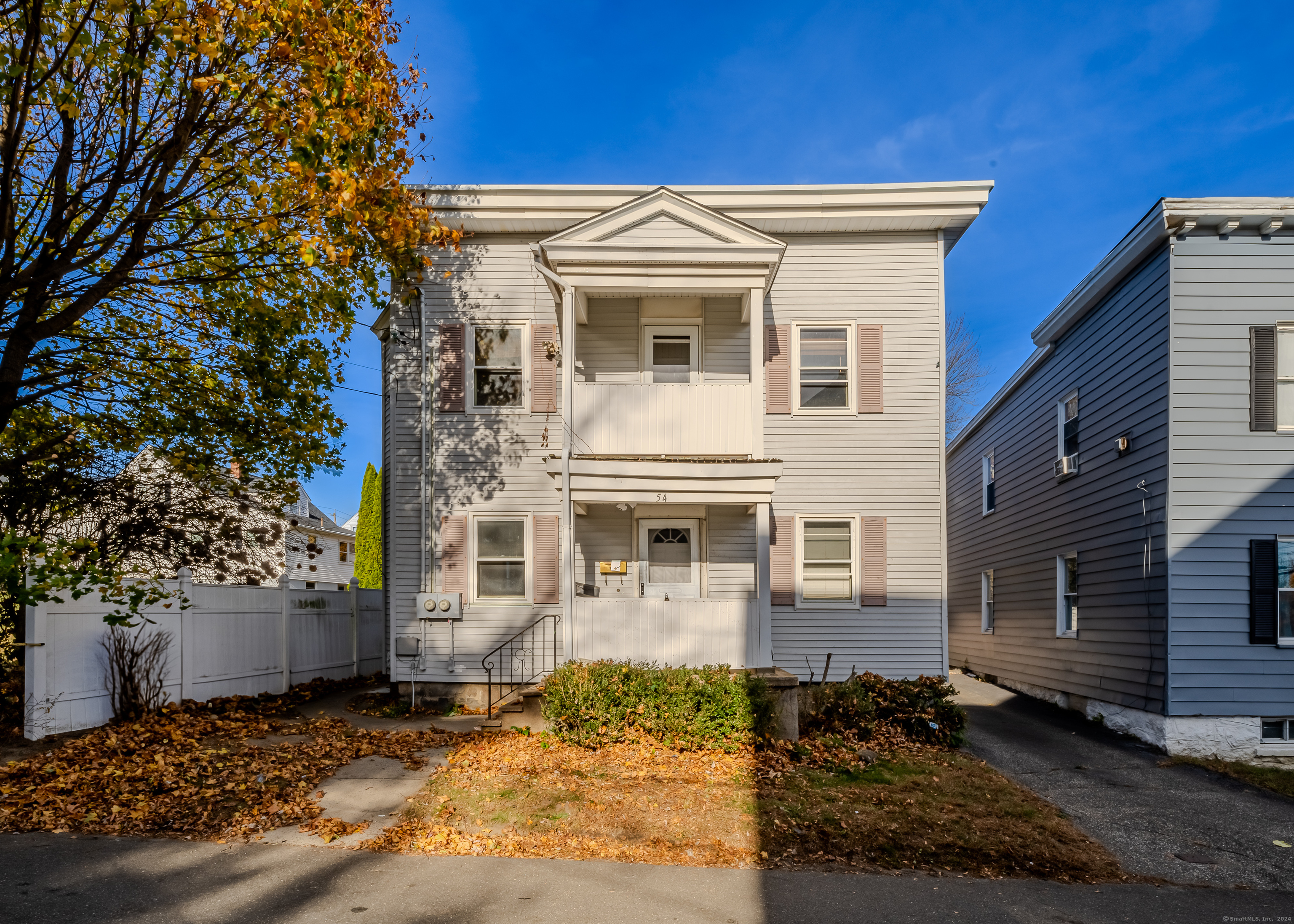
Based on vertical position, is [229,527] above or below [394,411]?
below

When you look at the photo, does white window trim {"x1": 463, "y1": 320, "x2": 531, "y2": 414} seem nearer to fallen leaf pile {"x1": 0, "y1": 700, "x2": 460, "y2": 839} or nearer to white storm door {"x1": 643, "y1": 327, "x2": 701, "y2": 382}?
white storm door {"x1": 643, "y1": 327, "x2": 701, "y2": 382}

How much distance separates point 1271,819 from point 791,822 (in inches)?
200

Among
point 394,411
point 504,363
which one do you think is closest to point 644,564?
point 504,363

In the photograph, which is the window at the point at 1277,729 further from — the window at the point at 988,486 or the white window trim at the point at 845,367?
the window at the point at 988,486

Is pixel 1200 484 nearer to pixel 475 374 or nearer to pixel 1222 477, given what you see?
pixel 1222 477

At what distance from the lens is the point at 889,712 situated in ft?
34.3

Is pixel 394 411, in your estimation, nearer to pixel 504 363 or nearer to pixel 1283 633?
pixel 504 363

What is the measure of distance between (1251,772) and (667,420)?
27.5 ft

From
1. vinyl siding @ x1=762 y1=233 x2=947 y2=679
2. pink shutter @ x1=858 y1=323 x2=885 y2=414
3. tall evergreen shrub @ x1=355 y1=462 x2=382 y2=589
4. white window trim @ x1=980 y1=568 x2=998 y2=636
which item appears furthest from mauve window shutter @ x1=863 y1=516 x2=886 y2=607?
tall evergreen shrub @ x1=355 y1=462 x2=382 y2=589

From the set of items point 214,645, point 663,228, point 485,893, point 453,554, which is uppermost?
point 663,228

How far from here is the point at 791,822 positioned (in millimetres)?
6934

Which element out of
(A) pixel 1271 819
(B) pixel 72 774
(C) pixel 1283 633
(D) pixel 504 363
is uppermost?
(D) pixel 504 363

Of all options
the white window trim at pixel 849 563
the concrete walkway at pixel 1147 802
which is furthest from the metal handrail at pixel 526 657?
the concrete walkway at pixel 1147 802

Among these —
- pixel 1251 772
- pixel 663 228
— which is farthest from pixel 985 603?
pixel 663 228
